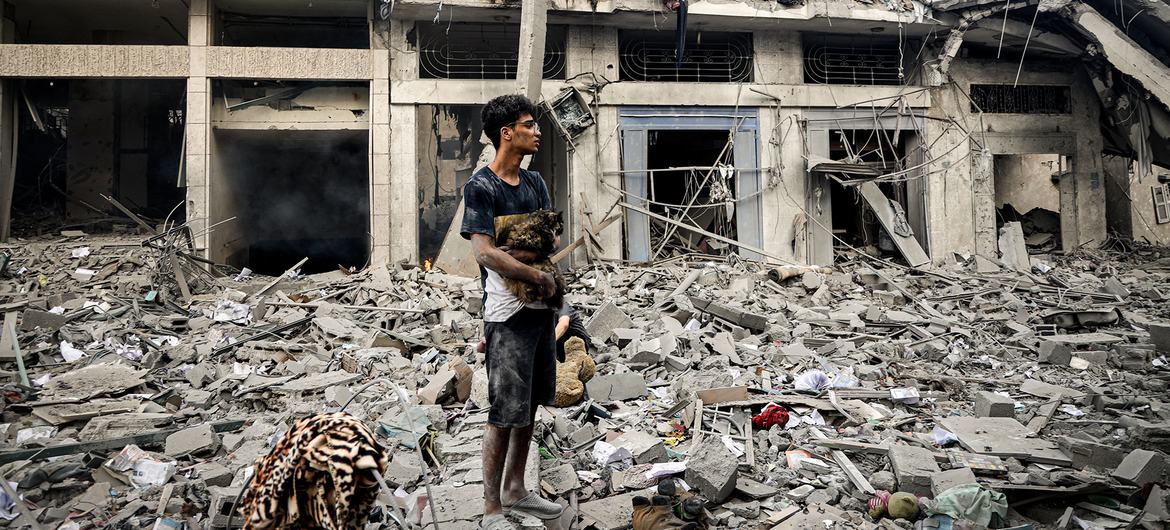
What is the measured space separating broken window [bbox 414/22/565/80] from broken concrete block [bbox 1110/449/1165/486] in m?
10.9

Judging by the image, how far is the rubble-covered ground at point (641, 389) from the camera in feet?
11.8

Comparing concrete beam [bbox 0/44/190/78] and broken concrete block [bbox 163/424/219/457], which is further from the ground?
concrete beam [bbox 0/44/190/78]

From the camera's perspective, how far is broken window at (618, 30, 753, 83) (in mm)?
13180

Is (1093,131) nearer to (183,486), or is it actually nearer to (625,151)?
(625,151)

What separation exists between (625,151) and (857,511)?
9.84 m

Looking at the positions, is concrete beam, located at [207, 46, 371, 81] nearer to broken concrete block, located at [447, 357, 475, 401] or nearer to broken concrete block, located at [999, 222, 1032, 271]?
broken concrete block, located at [447, 357, 475, 401]

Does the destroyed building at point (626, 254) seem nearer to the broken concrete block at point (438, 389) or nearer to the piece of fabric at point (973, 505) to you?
the piece of fabric at point (973, 505)

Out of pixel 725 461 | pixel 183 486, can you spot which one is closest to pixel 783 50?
pixel 725 461

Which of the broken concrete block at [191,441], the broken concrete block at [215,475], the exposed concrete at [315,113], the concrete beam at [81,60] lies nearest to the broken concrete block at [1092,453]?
the broken concrete block at [215,475]

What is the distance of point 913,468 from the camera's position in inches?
146

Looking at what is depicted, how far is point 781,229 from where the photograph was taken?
1307 centimetres

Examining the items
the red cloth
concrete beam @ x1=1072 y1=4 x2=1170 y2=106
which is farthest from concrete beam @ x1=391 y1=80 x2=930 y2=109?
the red cloth

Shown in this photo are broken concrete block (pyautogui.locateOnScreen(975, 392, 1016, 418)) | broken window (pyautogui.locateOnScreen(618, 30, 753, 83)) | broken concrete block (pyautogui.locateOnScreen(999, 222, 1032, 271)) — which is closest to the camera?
broken concrete block (pyautogui.locateOnScreen(975, 392, 1016, 418))

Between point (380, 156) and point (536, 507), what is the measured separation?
400 inches
